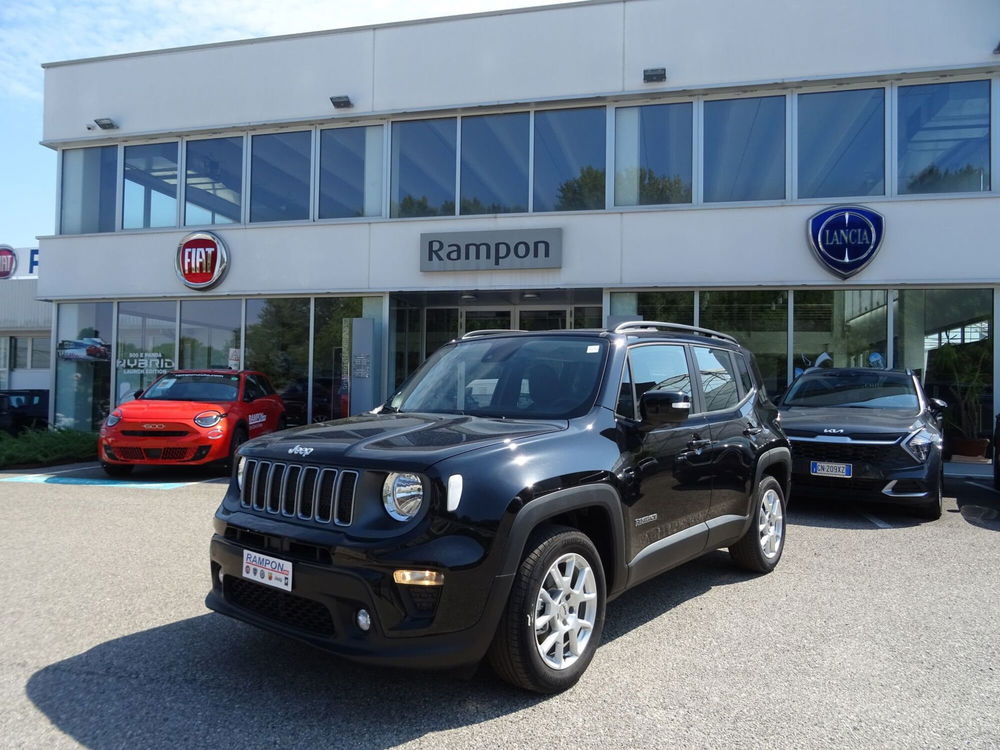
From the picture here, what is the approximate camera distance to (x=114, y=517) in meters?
7.03

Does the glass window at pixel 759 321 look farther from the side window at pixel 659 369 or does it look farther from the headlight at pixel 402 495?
the headlight at pixel 402 495

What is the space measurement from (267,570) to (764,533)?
3655 mm

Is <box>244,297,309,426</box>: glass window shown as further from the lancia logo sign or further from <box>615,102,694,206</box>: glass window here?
the lancia logo sign

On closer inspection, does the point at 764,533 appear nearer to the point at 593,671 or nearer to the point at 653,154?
the point at 593,671

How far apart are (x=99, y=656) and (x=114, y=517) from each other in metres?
3.80

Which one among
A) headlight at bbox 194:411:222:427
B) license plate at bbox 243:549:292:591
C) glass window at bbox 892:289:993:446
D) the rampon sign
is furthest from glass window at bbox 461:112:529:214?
license plate at bbox 243:549:292:591

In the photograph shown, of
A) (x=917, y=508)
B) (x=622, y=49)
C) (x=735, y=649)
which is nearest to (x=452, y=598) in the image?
(x=735, y=649)

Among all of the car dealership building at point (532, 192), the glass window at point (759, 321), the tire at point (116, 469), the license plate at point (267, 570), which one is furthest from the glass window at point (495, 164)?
the license plate at point (267, 570)

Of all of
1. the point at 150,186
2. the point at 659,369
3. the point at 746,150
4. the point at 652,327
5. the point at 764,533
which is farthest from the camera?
the point at 150,186

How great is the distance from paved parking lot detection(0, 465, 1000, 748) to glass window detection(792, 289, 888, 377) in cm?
644

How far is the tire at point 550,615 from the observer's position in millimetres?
3041

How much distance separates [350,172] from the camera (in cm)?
1400

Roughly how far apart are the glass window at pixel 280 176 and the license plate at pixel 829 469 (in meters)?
10.4

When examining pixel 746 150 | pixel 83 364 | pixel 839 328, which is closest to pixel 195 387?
pixel 83 364
